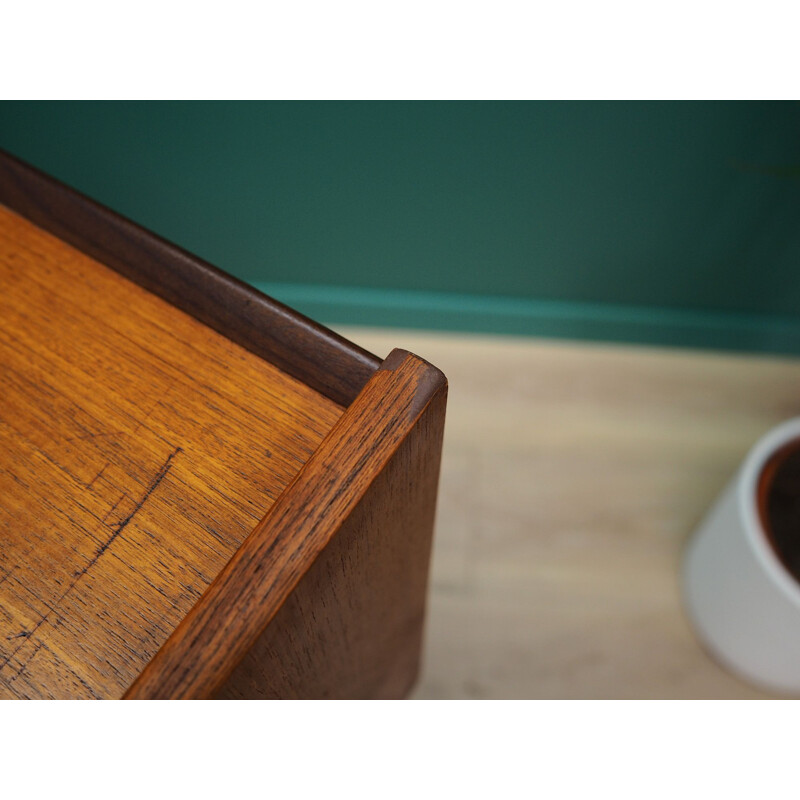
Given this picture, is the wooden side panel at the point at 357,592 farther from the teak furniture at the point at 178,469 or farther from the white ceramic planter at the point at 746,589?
the white ceramic planter at the point at 746,589

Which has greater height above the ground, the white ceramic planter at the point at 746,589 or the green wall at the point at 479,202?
the green wall at the point at 479,202

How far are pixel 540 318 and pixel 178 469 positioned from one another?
0.72m

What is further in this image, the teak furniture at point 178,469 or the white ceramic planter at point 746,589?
the white ceramic planter at point 746,589

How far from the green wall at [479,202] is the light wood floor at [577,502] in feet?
0.17

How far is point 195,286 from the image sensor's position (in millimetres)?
423

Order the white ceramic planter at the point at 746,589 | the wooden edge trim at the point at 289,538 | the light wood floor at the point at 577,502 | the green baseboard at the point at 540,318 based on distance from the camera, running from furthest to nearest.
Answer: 1. the green baseboard at the point at 540,318
2. the light wood floor at the point at 577,502
3. the white ceramic planter at the point at 746,589
4. the wooden edge trim at the point at 289,538

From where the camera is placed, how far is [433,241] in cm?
90

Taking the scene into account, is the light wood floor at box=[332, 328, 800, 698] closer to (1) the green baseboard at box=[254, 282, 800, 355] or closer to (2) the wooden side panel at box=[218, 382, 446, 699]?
(1) the green baseboard at box=[254, 282, 800, 355]

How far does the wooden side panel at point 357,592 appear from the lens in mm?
326

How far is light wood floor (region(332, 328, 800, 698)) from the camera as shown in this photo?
88 centimetres

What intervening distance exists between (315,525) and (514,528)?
67cm

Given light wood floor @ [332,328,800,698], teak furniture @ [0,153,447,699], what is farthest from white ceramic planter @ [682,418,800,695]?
teak furniture @ [0,153,447,699]

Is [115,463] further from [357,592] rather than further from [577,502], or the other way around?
[577,502]

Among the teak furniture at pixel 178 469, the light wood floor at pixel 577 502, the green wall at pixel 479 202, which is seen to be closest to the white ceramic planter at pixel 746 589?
the light wood floor at pixel 577 502
